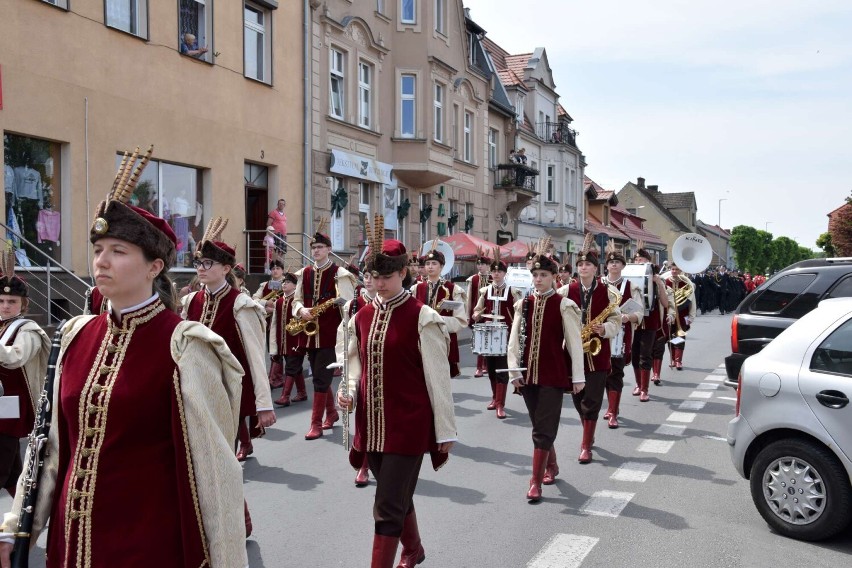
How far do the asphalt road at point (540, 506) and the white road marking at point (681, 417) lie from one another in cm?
Answer: 28

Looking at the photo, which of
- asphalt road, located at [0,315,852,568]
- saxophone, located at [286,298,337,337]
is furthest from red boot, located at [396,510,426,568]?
saxophone, located at [286,298,337,337]

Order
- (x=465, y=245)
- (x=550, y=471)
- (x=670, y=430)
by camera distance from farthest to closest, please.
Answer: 1. (x=465, y=245)
2. (x=670, y=430)
3. (x=550, y=471)

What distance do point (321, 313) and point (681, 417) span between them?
4.77 metres

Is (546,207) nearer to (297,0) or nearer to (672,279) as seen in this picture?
(297,0)

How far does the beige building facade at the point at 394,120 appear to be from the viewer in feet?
69.4

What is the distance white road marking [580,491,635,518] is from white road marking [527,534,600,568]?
64cm

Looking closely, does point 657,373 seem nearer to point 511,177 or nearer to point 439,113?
point 439,113

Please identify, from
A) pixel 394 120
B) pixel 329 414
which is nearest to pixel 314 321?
pixel 329 414

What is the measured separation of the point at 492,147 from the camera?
34.9 m

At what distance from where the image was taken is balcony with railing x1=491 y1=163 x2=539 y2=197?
111 feet

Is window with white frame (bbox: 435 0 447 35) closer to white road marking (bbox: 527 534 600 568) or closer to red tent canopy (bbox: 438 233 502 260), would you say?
red tent canopy (bbox: 438 233 502 260)

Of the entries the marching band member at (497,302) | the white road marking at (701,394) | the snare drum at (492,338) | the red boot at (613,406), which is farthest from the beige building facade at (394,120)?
the red boot at (613,406)

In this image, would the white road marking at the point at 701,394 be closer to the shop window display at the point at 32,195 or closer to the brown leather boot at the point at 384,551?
the brown leather boot at the point at 384,551

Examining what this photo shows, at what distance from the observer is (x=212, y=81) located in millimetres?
16828
